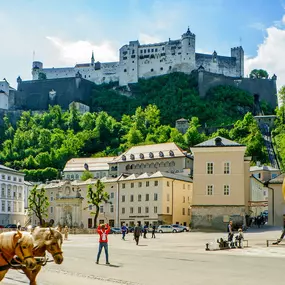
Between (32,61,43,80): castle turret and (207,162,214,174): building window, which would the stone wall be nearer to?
(207,162,214,174): building window

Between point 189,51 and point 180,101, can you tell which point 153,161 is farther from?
point 189,51

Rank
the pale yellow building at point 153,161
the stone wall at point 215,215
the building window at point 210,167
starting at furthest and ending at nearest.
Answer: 1. the pale yellow building at point 153,161
2. the building window at point 210,167
3. the stone wall at point 215,215

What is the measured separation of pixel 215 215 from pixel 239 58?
338 ft

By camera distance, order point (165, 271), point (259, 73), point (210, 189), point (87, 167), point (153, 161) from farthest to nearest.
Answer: point (259, 73) → point (87, 167) → point (153, 161) → point (210, 189) → point (165, 271)

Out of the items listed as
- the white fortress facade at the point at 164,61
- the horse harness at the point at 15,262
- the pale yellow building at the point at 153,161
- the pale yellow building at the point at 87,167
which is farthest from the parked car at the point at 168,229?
the white fortress facade at the point at 164,61

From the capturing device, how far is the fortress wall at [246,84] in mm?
133875

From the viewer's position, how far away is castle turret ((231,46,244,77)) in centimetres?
14525

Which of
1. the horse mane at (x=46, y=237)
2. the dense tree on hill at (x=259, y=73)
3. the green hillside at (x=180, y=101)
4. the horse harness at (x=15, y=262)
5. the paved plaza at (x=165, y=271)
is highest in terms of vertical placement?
the dense tree on hill at (x=259, y=73)

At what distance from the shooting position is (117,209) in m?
70.6

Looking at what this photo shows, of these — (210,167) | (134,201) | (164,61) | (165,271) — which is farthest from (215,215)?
(164,61)

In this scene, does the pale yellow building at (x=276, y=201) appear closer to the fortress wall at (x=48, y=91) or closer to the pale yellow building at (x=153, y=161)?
the pale yellow building at (x=153, y=161)

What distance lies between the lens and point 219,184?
5031cm

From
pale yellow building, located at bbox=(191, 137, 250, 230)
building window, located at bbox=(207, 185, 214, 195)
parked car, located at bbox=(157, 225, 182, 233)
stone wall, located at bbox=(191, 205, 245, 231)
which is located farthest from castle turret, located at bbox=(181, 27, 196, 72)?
stone wall, located at bbox=(191, 205, 245, 231)

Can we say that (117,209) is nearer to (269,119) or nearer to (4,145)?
(269,119)
